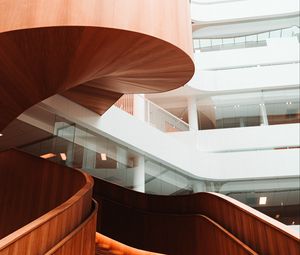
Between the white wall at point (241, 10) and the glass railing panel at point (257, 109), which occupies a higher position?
the white wall at point (241, 10)

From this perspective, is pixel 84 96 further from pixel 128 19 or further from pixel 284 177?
pixel 284 177

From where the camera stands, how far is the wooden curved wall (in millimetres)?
4105

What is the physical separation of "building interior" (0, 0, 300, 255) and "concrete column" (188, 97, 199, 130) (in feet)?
0.18

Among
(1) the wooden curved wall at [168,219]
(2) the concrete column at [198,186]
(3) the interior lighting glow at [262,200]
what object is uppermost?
(2) the concrete column at [198,186]

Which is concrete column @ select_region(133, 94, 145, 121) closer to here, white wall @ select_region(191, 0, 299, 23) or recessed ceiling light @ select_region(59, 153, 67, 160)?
recessed ceiling light @ select_region(59, 153, 67, 160)

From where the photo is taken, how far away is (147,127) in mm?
9156

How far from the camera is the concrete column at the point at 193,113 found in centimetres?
1328

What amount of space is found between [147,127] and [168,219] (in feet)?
10.7

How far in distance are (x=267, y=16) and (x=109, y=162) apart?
10610 mm

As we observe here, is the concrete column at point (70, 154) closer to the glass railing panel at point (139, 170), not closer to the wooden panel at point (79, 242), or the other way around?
the glass railing panel at point (139, 170)

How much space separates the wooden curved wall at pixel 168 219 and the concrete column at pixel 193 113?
6560mm

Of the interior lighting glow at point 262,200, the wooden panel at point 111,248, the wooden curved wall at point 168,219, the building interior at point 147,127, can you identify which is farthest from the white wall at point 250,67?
the wooden panel at point 111,248

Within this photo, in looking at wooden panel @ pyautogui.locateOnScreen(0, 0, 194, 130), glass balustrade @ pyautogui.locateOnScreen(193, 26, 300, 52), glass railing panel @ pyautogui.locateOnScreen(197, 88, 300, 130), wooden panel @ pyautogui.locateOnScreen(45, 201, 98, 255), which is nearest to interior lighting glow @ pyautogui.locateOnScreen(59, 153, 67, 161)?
wooden panel @ pyautogui.locateOnScreen(0, 0, 194, 130)

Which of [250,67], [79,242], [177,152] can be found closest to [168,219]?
[79,242]
